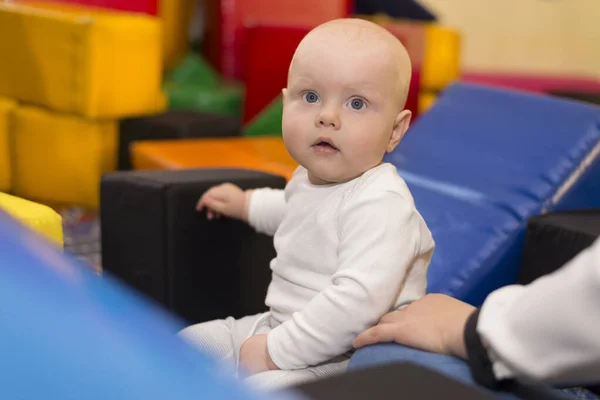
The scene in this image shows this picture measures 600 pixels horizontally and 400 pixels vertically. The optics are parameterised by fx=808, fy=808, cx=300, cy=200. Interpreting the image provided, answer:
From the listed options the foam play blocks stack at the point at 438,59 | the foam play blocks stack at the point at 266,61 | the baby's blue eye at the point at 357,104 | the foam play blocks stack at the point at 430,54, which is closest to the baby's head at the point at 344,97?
the baby's blue eye at the point at 357,104

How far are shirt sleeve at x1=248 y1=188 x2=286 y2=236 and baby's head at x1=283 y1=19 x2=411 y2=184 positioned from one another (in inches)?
9.6

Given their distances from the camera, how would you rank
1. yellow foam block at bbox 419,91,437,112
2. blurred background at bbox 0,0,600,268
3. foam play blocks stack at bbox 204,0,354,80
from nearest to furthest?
blurred background at bbox 0,0,600,268 → yellow foam block at bbox 419,91,437,112 → foam play blocks stack at bbox 204,0,354,80

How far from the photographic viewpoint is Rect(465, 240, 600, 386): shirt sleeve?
0.66 meters

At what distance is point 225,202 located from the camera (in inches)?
54.8

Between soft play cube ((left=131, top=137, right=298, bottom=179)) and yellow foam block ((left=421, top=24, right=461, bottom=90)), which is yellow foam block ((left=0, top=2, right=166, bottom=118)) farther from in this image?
yellow foam block ((left=421, top=24, right=461, bottom=90))

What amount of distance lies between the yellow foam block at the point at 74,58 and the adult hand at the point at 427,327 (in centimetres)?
176

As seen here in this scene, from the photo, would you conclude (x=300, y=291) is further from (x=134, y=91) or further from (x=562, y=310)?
(x=134, y=91)

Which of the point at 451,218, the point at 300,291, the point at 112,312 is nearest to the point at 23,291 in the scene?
the point at 112,312

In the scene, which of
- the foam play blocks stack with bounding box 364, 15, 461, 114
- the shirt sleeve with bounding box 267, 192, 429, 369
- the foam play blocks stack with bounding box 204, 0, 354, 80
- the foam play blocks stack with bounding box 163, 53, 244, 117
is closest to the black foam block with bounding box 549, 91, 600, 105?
the foam play blocks stack with bounding box 364, 15, 461, 114

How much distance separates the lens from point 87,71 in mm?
2465

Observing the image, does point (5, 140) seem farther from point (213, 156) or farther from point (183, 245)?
point (183, 245)

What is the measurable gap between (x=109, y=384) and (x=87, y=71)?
212cm

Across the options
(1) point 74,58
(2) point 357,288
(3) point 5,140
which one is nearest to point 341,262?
(2) point 357,288

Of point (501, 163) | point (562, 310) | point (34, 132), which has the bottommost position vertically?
point (34, 132)
